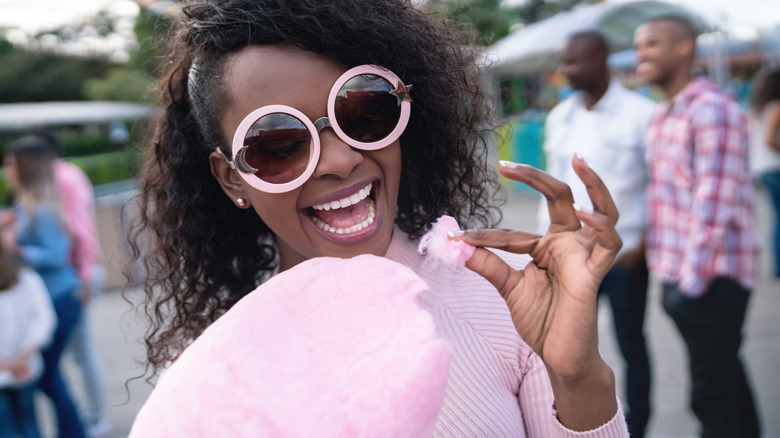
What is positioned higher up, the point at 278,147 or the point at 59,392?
the point at 278,147

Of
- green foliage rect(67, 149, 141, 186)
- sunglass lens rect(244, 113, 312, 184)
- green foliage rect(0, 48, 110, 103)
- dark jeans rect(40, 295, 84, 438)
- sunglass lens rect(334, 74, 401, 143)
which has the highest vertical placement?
sunglass lens rect(334, 74, 401, 143)

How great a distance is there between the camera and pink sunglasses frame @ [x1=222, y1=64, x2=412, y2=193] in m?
1.19

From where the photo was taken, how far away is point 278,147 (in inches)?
47.3

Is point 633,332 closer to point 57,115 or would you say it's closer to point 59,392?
point 59,392

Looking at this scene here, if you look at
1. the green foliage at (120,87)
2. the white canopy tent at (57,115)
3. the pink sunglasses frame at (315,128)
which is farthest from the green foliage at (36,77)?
the pink sunglasses frame at (315,128)

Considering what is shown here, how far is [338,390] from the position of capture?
90 cm

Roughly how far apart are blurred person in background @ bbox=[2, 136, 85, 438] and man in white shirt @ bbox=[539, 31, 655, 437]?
109 inches

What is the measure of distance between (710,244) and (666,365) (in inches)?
69.7

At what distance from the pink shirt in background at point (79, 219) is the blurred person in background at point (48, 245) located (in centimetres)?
6

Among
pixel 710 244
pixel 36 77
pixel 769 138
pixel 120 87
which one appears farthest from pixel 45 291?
pixel 36 77

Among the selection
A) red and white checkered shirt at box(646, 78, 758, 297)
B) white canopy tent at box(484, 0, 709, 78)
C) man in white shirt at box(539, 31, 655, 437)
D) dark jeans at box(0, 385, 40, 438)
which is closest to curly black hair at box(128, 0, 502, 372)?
red and white checkered shirt at box(646, 78, 758, 297)

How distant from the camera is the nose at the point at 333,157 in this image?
119cm

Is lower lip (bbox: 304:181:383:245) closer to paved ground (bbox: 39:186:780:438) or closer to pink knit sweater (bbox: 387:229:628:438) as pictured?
pink knit sweater (bbox: 387:229:628:438)

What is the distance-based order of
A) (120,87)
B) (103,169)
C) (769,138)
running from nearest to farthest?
1. (769,138)
2. (103,169)
3. (120,87)
